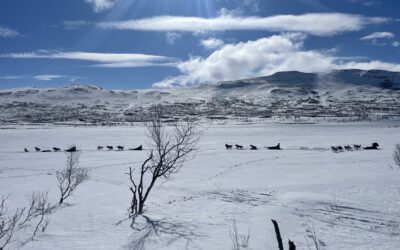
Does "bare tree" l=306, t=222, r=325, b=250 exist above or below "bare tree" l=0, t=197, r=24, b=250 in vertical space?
below

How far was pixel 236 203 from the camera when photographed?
2619 cm

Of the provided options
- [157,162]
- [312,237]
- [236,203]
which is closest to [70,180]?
[157,162]

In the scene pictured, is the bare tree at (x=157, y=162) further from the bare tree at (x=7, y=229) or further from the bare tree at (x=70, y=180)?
the bare tree at (x=7, y=229)

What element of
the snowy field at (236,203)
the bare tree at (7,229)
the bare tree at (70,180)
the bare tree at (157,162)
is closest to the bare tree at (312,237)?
the snowy field at (236,203)

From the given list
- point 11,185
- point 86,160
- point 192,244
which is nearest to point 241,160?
point 86,160

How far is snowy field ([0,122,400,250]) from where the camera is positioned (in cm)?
1814

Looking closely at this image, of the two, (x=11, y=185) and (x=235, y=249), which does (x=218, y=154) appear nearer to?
(x=11, y=185)

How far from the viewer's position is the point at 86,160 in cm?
5591

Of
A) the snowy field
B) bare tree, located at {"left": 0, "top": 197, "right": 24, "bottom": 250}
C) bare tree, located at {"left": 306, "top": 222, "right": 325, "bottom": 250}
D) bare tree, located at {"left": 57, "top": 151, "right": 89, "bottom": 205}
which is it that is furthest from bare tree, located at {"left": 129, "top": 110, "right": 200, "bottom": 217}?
Answer: bare tree, located at {"left": 306, "top": 222, "right": 325, "bottom": 250}

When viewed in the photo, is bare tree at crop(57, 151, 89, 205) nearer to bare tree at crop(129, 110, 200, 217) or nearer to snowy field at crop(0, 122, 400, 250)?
snowy field at crop(0, 122, 400, 250)

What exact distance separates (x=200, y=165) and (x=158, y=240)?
95.3ft

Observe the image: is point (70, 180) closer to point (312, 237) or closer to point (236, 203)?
point (236, 203)

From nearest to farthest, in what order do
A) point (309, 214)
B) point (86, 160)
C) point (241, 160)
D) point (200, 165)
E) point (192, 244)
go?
point (192, 244) < point (309, 214) < point (200, 165) < point (241, 160) < point (86, 160)

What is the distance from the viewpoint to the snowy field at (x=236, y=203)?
59.5 feet
